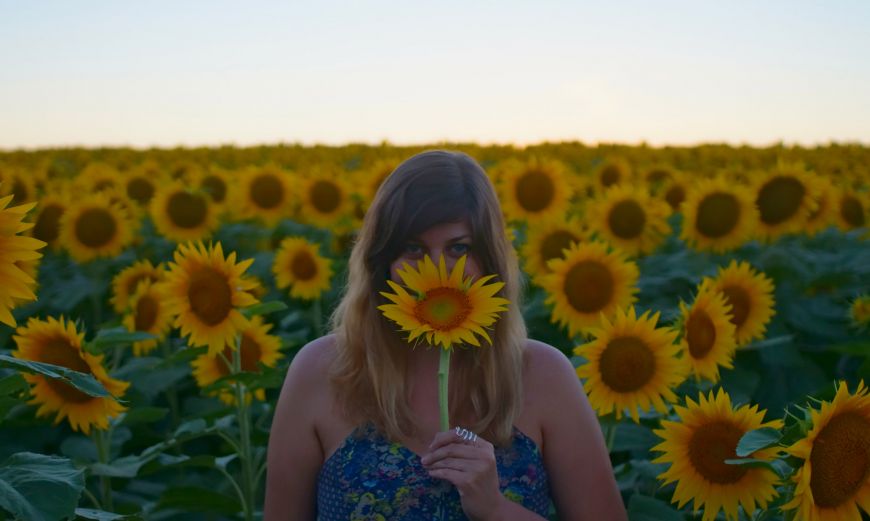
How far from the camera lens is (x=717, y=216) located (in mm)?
6332

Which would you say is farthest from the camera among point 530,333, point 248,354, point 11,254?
point 530,333

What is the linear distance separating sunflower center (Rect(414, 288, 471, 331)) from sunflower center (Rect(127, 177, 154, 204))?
780 cm

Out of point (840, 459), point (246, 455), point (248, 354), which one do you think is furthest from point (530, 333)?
point (840, 459)

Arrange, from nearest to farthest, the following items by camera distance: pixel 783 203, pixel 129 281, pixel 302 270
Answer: pixel 129 281
pixel 302 270
pixel 783 203

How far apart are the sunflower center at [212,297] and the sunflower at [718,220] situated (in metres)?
3.37

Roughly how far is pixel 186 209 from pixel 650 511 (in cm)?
529

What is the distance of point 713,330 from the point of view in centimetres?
389

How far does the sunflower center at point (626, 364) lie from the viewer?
11.6 feet

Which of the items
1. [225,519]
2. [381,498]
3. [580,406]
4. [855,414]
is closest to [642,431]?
[580,406]

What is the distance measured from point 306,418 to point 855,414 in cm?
148

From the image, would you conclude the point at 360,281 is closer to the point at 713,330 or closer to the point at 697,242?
the point at 713,330

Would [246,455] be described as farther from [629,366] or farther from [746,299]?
Answer: [746,299]

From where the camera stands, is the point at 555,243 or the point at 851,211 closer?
the point at 555,243

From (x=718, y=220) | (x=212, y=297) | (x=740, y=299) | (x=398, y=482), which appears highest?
(x=718, y=220)
